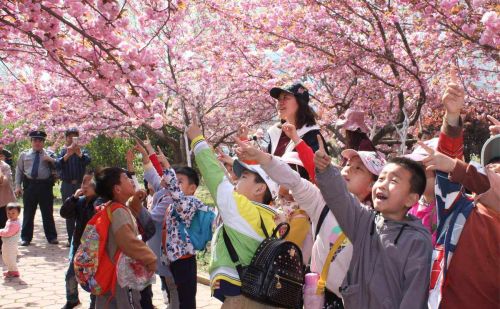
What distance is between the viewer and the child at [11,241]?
6633 millimetres

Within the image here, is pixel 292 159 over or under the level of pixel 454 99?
under

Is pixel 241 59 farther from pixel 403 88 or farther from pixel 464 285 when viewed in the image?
pixel 464 285

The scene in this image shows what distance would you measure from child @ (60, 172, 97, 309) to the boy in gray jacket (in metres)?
3.05

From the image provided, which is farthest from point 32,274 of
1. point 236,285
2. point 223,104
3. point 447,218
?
point 223,104

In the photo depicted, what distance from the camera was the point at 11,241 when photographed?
6.67 m

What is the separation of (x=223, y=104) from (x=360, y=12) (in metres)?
6.67

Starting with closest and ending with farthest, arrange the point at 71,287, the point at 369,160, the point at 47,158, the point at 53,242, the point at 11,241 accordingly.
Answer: the point at 369,160, the point at 71,287, the point at 11,241, the point at 47,158, the point at 53,242

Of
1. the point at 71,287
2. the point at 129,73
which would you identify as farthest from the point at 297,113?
the point at 71,287

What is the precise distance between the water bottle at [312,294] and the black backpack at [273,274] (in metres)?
0.05

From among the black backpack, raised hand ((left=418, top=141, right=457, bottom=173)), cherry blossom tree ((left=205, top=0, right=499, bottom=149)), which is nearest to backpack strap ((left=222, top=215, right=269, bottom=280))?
the black backpack

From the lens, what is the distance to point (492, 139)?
256cm

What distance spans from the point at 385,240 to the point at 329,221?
41 cm

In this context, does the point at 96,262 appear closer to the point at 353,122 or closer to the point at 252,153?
the point at 252,153

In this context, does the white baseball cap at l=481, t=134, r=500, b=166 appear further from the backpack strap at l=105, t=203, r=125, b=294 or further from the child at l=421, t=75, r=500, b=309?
the backpack strap at l=105, t=203, r=125, b=294
